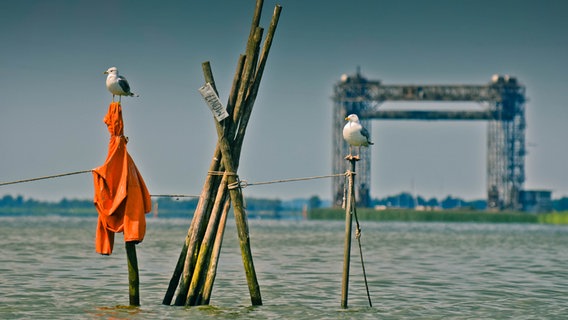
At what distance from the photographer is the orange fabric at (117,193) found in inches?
716

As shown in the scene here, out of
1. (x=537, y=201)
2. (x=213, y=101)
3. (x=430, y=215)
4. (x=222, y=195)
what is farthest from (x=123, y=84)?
(x=537, y=201)

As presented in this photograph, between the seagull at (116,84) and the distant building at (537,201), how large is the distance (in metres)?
135

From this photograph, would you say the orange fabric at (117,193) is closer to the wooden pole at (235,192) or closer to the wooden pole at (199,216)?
the wooden pole at (199,216)

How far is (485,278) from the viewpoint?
31375 millimetres

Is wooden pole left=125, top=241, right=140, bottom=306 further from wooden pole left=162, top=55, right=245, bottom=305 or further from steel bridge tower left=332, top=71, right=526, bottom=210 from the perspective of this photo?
steel bridge tower left=332, top=71, right=526, bottom=210

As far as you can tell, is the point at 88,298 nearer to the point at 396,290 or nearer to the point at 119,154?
the point at 119,154

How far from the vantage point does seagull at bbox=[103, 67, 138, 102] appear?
18234 mm

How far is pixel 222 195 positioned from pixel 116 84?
263cm

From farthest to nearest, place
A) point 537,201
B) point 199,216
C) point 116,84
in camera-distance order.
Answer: point 537,201
point 199,216
point 116,84

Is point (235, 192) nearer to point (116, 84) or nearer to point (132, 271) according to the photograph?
point (132, 271)

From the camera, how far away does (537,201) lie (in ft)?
500

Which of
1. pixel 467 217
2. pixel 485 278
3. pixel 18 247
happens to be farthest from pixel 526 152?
pixel 485 278

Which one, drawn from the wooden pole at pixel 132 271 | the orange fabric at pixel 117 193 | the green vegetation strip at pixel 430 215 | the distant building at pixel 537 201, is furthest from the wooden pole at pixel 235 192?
the distant building at pixel 537 201

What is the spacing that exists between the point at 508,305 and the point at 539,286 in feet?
18.4
